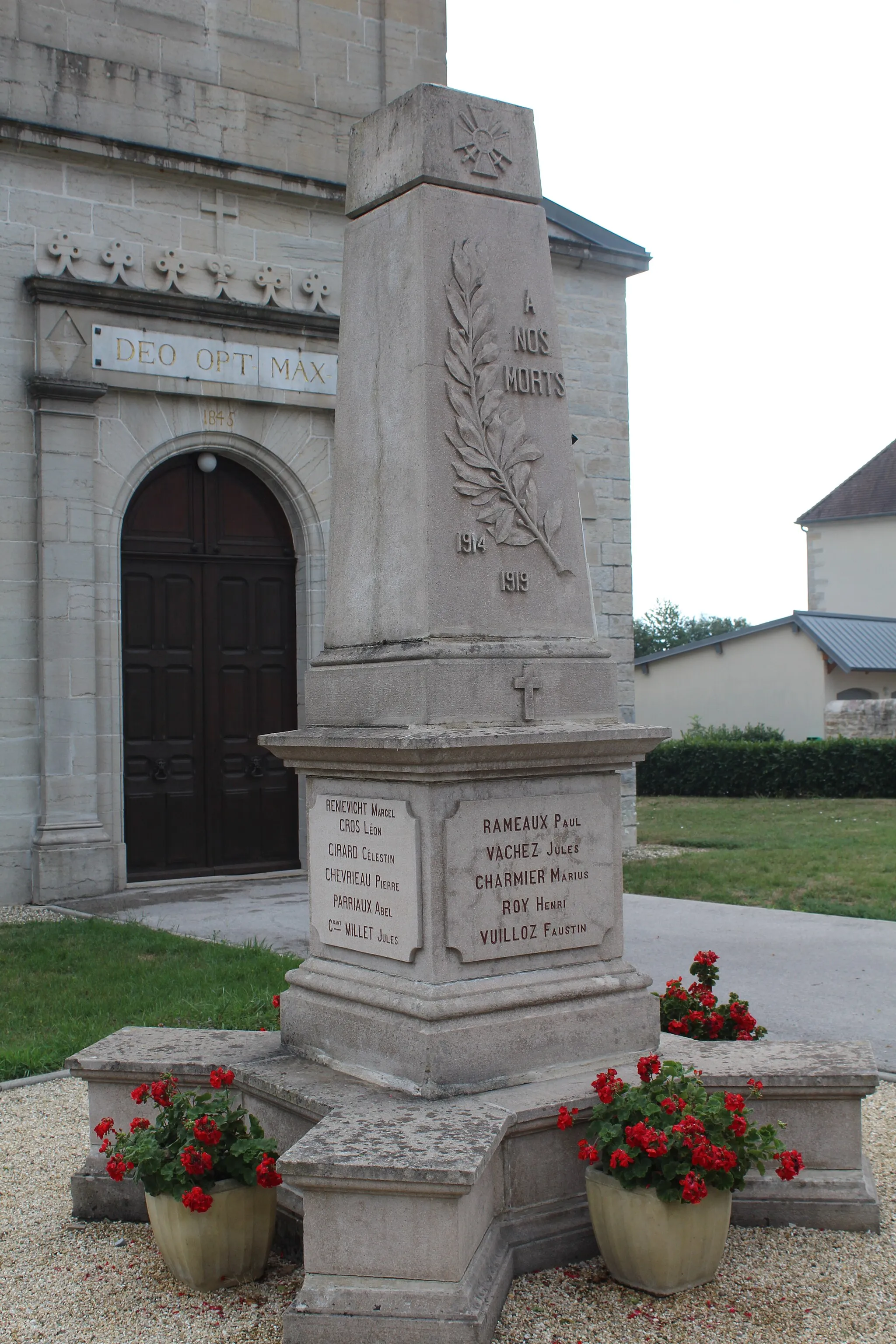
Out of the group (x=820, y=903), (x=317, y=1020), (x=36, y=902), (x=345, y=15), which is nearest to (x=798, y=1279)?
(x=317, y=1020)

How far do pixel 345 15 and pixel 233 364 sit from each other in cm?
365

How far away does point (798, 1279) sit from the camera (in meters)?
3.75

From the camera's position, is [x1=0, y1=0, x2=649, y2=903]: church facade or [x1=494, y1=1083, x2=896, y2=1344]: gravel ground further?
[x1=0, y1=0, x2=649, y2=903]: church facade

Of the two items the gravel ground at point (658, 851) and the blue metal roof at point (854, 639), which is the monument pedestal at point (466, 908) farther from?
the blue metal roof at point (854, 639)

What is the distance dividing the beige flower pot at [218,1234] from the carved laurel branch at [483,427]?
85.4 inches

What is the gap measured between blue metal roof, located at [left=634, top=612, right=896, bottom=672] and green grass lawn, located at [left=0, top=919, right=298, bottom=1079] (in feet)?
93.1

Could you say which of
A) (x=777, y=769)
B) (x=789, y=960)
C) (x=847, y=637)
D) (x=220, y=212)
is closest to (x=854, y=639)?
(x=847, y=637)

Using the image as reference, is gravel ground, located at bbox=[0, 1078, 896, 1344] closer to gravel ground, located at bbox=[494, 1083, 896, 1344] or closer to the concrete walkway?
gravel ground, located at bbox=[494, 1083, 896, 1344]

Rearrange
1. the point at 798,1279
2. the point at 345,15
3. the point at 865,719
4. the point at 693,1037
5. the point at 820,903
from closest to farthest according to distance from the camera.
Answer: the point at 798,1279 < the point at 693,1037 < the point at 820,903 < the point at 345,15 < the point at 865,719

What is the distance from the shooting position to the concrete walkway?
21.7 feet

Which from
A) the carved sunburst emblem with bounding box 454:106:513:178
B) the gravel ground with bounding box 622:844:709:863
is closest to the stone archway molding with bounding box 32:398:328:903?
the gravel ground with bounding box 622:844:709:863

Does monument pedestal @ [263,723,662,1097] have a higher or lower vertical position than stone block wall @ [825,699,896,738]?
lower

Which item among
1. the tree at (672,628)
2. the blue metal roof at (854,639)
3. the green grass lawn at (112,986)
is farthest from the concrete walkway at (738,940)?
the tree at (672,628)

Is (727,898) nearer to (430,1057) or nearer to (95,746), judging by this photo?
(95,746)
